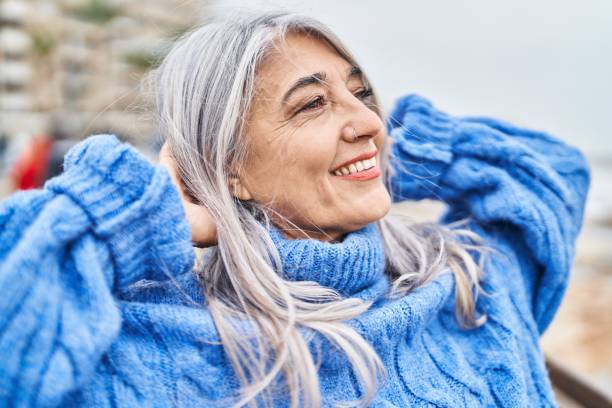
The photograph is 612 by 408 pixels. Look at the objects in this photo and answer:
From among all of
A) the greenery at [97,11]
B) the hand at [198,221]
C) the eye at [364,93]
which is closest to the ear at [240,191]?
the hand at [198,221]

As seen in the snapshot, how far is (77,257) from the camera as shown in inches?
38.8

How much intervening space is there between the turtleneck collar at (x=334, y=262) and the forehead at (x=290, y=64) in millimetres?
387

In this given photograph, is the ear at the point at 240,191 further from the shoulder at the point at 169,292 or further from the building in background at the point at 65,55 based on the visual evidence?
the building in background at the point at 65,55

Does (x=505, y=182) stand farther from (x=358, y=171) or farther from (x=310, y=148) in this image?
(x=310, y=148)

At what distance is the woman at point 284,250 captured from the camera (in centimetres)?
99

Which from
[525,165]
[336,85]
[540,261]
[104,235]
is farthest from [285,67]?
[540,261]

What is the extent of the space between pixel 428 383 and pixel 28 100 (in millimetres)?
46010

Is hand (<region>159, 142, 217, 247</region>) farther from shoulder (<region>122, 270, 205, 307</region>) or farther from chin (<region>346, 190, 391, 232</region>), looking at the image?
chin (<region>346, 190, 391, 232</region>)

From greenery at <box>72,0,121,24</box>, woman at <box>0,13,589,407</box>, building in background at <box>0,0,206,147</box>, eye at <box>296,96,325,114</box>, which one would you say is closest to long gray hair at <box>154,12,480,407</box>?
woman at <box>0,13,589,407</box>

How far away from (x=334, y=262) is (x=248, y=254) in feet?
0.70

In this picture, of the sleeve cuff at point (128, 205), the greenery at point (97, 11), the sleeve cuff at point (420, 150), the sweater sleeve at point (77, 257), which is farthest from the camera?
the greenery at point (97, 11)

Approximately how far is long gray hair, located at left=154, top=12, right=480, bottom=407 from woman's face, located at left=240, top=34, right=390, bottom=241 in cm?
5

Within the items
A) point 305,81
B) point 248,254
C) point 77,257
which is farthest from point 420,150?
point 77,257

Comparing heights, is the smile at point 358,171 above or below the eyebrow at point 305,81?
below
